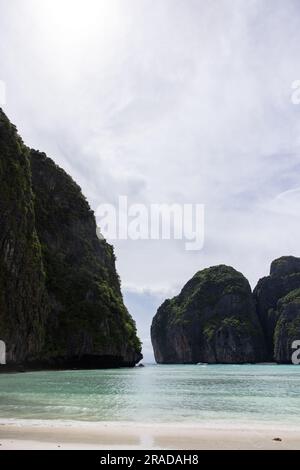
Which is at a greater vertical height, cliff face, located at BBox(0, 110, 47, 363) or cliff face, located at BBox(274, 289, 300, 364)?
cliff face, located at BBox(0, 110, 47, 363)

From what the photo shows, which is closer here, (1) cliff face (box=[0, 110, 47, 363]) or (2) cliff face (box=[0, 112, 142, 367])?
(1) cliff face (box=[0, 110, 47, 363])

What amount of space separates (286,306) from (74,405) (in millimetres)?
153342

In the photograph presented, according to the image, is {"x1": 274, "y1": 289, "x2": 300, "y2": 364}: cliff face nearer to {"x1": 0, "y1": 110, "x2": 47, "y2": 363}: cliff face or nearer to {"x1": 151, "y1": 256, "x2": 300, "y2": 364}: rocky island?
{"x1": 151, "y1": 256, "x2": 300, "y2": 364}: rocky island

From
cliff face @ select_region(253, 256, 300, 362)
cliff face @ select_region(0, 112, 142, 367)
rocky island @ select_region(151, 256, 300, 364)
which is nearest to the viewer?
cliff face @ select_region(0, 112, 142, 367)

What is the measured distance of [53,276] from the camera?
270 feet

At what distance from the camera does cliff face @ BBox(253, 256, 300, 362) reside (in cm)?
17338

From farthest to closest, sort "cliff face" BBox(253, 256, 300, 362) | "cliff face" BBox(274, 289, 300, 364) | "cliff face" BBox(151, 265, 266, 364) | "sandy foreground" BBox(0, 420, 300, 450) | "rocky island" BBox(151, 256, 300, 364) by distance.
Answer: "cliff face" BBox(253, 256, 300, 362)
"cliff face" BBox(151, 265, 266, 364)
"rocky island" BBox(151, 256, 300, 364)
"cliff face" BBox(274, 289, 300, 364)
"sandy foreground" BBox(0, 420, 300, 450)

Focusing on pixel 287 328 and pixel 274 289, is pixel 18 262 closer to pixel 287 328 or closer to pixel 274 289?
pixel 287 328

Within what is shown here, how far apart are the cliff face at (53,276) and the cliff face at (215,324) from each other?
A: 7581cm

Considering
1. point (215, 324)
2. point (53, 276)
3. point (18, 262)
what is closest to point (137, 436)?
point (18, 262)

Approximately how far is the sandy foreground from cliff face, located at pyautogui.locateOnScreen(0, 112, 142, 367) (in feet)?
162

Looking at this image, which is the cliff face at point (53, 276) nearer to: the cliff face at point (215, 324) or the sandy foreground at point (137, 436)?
the sandy foreground at point (137, 436)

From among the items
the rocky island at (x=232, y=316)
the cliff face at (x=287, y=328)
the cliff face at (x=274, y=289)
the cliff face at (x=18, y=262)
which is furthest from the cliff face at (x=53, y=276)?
the cliff face at (x=274, y=289)

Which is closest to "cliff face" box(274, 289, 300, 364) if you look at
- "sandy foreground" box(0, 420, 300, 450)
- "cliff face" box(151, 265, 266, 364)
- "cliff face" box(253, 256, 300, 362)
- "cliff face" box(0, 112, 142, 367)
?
"cliff face" box(253, 256, 300, 362)
